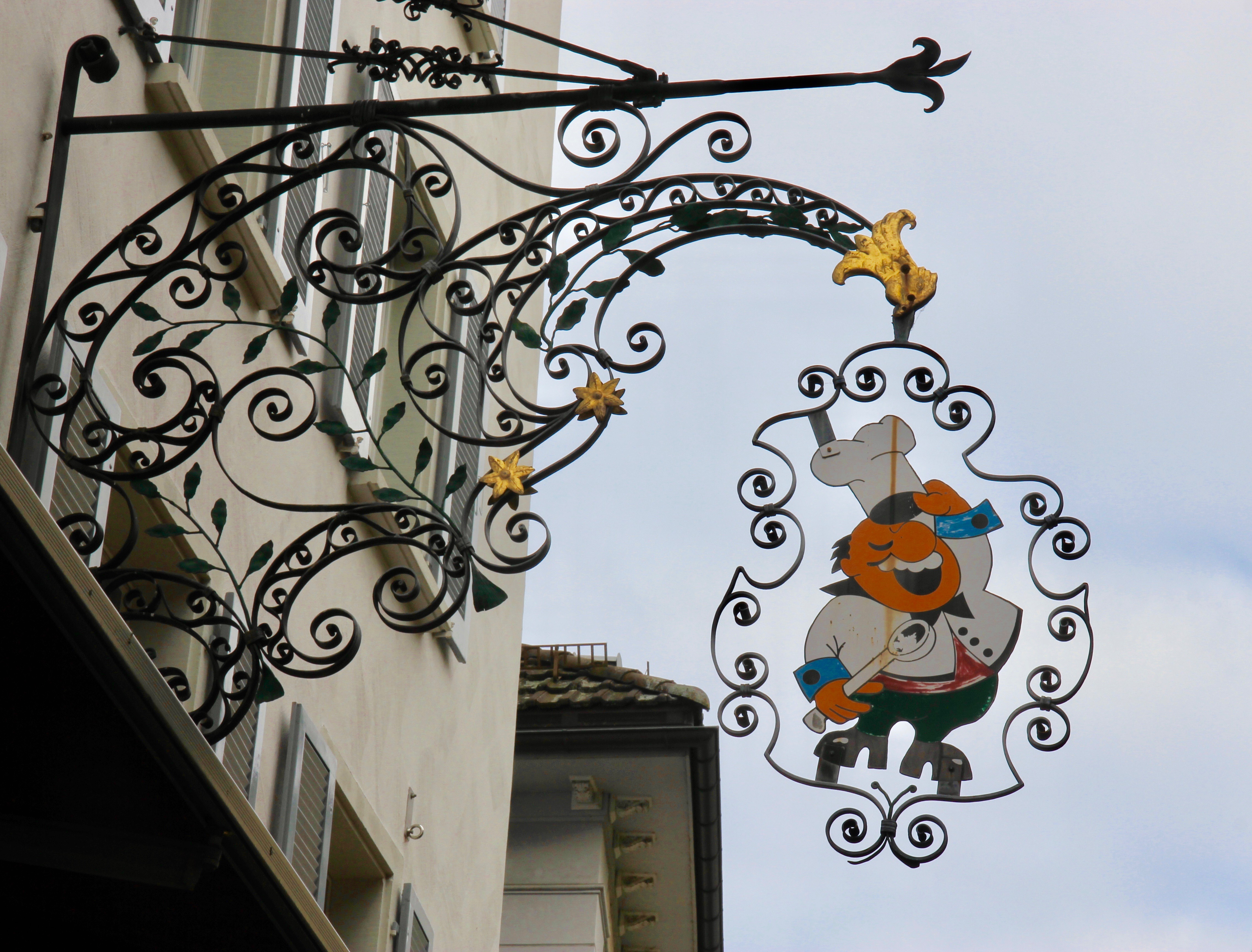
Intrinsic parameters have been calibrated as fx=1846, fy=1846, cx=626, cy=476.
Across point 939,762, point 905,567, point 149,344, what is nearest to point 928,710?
point 939,762

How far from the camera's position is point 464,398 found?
30.0 feet

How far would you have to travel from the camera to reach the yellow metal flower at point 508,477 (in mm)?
4500

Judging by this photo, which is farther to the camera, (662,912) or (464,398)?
(662,912)

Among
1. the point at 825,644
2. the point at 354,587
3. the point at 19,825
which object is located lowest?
the point at 19,825

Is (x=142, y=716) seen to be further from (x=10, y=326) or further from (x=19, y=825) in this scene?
(x=10, y=326)

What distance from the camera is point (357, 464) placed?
179 inches

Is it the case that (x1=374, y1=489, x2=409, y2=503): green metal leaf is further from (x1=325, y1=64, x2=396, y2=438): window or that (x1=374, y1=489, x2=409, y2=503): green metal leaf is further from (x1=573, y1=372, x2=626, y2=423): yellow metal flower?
(x1=325, y1=64, x2=396, y2=438): window

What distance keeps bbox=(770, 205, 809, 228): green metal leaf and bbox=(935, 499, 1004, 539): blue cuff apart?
2.75ft

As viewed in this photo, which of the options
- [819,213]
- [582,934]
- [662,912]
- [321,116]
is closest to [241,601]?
[321,116]

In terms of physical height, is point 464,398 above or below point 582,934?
above

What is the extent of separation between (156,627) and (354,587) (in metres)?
1.59

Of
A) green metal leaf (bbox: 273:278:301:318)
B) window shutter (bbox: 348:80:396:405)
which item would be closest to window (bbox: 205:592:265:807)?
green metal leaf (bbox: 273:278:301:318)

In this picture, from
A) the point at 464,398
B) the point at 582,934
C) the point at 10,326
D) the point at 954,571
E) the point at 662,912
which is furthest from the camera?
the point at 662,912

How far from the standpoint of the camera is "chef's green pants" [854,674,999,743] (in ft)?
15.0
